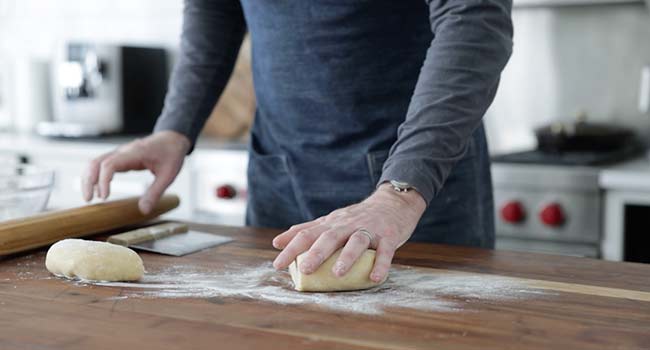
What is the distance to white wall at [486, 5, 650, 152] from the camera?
2.19 metres

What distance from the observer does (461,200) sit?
4.11ft

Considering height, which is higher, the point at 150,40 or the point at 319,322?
the point at 150,40

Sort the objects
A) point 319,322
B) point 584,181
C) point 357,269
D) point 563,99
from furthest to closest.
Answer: point 563,99, point 584,181, point 357,269, point 319,322

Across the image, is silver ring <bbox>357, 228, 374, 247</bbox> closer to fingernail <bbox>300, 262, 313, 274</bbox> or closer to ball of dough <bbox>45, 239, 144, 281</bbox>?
fingernail <bbox>300, 262, 313, 274</bbox>

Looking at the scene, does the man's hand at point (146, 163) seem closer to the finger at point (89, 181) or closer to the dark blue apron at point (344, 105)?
the finger at point (89, 181)

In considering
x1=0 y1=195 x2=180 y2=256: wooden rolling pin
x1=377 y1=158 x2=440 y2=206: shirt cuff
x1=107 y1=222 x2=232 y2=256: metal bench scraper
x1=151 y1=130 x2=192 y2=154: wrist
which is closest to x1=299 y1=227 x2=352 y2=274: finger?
x1=377 y1=158 x2=440 y2=206: shirt cuff

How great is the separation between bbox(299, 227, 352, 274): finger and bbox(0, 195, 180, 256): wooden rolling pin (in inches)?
14.9

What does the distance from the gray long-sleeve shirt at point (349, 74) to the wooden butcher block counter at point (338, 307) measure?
0.16 m

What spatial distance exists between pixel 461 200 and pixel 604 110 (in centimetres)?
114

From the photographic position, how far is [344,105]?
1.24m

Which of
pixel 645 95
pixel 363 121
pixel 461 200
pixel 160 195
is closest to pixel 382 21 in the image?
pixel 363 121

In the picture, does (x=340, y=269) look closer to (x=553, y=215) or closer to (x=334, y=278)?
(x=334, y=278)

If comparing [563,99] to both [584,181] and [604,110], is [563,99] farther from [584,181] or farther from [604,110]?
[584,181]

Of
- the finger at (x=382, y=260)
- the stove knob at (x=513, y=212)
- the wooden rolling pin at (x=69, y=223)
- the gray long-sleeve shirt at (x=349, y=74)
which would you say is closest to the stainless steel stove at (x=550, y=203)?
the stove knob at (x=513, y=212)
